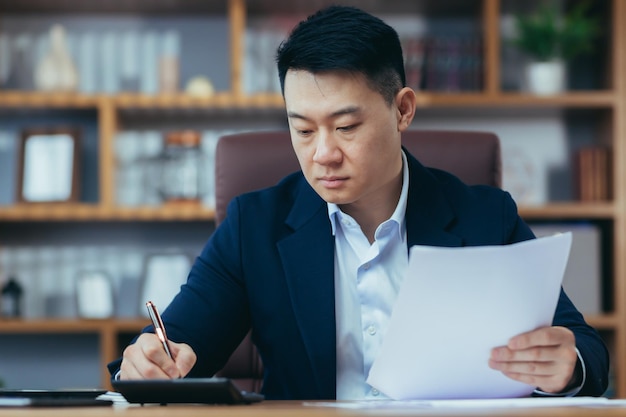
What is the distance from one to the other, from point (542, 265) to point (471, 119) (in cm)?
247

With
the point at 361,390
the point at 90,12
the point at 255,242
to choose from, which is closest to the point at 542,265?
the point at 361,390

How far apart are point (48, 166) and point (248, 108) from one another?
2.50 feet

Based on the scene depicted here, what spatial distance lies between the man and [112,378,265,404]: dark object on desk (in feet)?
1.12

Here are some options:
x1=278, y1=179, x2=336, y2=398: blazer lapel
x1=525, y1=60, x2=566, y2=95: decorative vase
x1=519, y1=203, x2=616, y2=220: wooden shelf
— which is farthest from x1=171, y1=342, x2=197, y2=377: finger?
x1=525, y1=60, x2=566, y2=95: decorative vase

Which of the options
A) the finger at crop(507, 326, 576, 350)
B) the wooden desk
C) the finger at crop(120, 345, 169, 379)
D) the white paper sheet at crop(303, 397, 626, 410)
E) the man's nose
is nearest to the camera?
the wooden desk

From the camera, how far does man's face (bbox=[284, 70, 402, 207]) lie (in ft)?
4.69

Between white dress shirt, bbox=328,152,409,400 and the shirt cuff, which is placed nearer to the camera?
the shirt cuff

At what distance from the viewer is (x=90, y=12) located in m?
3.46

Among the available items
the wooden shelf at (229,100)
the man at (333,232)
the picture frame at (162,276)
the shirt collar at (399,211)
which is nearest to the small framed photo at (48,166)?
the wooden shelf at (229,100)

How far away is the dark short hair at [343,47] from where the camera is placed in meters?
1.44

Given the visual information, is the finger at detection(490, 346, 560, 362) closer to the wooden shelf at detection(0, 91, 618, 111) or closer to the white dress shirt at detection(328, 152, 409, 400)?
the white dress shirt at detection(328, 152, 409, 400)

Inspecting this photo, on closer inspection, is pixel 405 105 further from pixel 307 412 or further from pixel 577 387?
pixel 307 412

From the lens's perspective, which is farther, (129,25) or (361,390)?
(129,25)

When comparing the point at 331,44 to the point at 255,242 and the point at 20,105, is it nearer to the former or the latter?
the point at 255,242
